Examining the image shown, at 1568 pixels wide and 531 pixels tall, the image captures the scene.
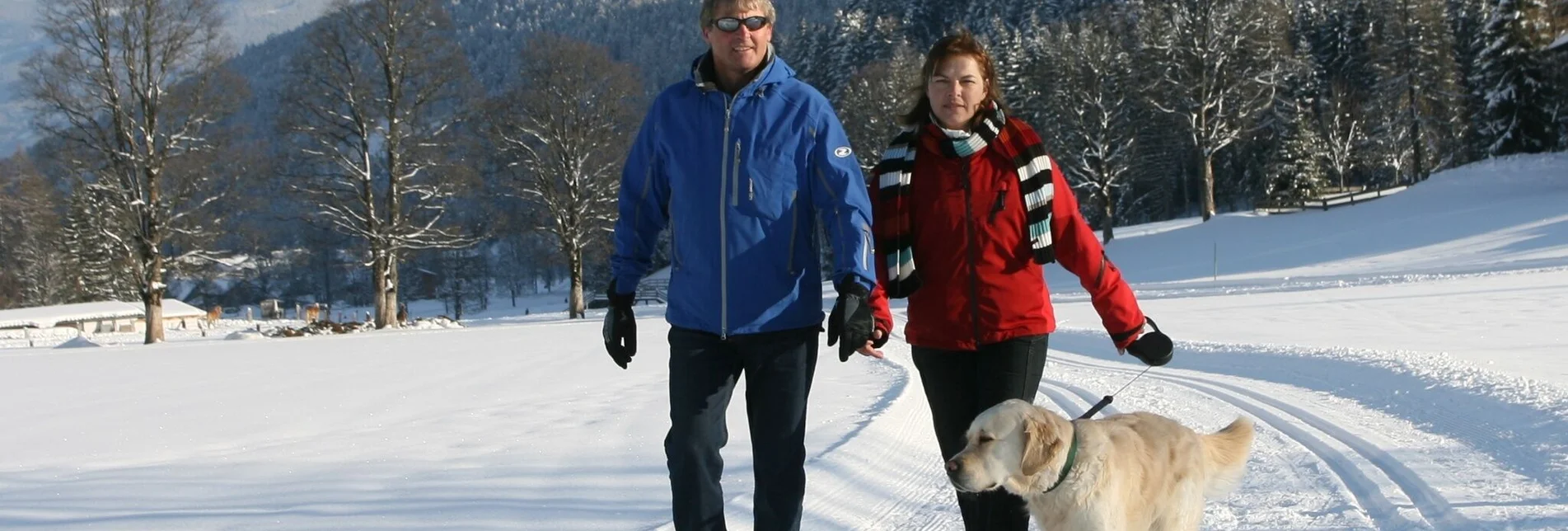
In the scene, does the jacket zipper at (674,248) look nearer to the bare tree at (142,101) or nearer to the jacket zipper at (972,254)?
the jacket zipper at (972,254)

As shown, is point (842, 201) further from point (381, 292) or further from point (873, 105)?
point (873, 105)

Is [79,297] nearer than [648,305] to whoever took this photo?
No

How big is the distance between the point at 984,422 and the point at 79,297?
60278 millimetres

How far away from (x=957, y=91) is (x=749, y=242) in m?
0.90

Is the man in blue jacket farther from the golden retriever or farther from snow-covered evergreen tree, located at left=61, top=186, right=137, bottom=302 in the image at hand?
snow-covered evergreen tree, located at left=61, top=186, right=137, bottom=302

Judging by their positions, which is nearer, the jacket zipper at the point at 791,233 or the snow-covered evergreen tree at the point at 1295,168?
the jacket zipper at the point at 791,233

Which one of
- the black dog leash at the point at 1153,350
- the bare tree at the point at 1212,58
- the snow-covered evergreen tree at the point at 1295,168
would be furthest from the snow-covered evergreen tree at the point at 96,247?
the snow-covered evergreen tree at the point at 1295,168

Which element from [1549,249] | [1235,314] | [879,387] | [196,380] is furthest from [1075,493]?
[1549,249]

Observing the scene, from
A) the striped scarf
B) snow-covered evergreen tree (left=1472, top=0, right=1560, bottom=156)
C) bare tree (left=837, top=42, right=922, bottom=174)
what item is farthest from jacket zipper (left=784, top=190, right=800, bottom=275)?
snow-covered evergreen tree (left=1472, top=0, right=1560, bottom=156)

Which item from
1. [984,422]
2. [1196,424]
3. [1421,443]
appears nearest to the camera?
[984,422]

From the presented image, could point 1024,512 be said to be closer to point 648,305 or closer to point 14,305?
point 648,305

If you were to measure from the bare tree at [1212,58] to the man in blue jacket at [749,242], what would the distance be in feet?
119

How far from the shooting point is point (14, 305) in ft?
171

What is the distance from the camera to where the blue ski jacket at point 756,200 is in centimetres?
314
